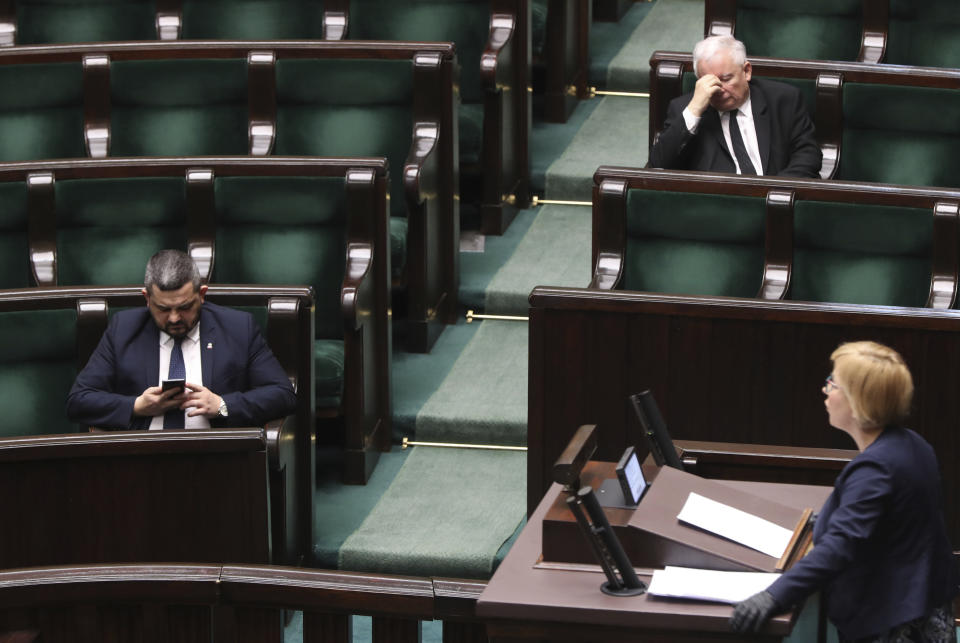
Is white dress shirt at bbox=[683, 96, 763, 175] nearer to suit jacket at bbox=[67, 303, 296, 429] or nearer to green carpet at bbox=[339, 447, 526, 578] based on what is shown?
green carpet at bbox=[339, 447, 526, 578]

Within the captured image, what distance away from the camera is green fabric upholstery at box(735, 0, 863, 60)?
1.63 metres

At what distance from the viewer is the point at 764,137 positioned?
1.38 metres

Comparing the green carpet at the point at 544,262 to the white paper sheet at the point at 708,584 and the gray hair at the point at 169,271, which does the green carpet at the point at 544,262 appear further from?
the white paper sheet at the point at 708,584

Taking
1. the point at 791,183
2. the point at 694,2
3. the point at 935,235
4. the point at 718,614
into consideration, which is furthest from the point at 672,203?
the point at 694,2

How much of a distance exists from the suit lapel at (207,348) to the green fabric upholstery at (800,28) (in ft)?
2.32

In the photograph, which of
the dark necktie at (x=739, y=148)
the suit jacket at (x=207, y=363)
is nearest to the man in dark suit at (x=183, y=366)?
the suit jacket at (x=207, y=363)

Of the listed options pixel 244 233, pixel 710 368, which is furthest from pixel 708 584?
pixel 244 233

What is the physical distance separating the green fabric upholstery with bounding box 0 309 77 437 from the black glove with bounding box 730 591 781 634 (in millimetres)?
673

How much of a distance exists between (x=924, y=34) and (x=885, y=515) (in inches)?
36.2

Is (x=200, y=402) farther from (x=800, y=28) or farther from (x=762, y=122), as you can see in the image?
(x=800, y=28)

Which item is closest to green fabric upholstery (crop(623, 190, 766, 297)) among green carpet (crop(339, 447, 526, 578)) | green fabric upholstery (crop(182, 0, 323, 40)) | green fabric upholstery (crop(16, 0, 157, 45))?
green carpet (crop(339, 447, 526, 578))

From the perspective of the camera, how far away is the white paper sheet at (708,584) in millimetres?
766

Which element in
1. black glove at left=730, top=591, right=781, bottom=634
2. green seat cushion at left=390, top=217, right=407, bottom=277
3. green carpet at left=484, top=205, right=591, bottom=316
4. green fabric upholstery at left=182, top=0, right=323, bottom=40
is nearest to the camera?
black glove at left=730, top=591, right=781, bottom=634

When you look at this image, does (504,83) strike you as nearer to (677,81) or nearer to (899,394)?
(677,81)
